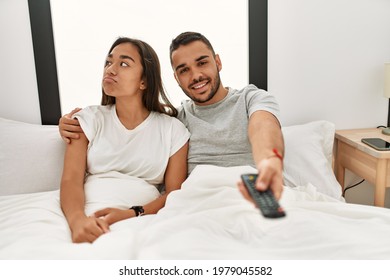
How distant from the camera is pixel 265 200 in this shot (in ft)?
1.77

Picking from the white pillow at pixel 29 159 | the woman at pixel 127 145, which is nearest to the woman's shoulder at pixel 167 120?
the woman at pixel 127 145

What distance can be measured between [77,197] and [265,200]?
71cm

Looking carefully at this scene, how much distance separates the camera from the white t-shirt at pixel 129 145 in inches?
45.8

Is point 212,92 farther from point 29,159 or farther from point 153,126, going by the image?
point 29,159

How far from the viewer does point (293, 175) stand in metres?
1.27

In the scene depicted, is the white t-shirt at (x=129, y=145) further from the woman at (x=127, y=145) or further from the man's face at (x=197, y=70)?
the man's face at (x=197, y=70)

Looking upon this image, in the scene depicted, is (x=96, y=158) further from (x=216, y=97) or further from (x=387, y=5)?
(x=387, y=5)

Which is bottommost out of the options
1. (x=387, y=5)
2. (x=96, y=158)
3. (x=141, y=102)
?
(x=96, y=158)

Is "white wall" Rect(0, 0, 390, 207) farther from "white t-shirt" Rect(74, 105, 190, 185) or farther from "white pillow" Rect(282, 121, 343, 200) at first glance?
"white t-shirt" Rect(74, 105, 190, 185)

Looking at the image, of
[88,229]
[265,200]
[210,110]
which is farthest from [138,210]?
[265,200]

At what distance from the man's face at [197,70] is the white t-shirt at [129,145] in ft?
0.45
